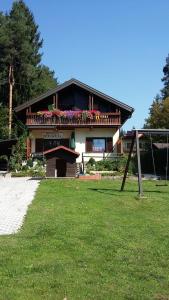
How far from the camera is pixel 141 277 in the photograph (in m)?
6.59

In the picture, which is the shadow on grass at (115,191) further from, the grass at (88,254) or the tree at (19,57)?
the tree at (19,57)

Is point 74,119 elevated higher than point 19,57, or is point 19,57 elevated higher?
point 19,57

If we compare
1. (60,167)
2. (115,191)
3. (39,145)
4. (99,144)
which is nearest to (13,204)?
(115,191)

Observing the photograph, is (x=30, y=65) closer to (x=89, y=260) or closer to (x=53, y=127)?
(x=53, y=127)

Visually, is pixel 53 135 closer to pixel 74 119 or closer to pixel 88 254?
pixel 74 119

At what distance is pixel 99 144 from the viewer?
3578cm

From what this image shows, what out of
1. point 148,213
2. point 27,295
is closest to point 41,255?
point 27,295

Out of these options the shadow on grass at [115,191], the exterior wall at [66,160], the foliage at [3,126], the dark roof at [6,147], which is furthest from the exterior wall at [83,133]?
the shadow on grass at [115,191]

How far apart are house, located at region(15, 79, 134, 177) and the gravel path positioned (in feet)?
46.3

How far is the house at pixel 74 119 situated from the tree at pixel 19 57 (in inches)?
538

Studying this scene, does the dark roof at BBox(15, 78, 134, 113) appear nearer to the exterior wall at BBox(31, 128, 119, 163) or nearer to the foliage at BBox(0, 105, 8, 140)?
the exterior wall at BBox(31, 128, 119, 163)

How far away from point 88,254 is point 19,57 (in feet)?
148

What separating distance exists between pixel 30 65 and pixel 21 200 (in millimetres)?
37665

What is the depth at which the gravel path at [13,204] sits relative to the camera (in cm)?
1055
